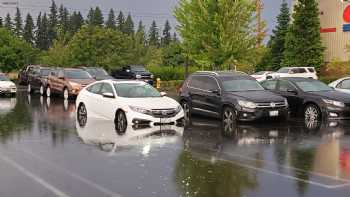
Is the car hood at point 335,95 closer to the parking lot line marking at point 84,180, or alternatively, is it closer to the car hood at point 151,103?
the car hood at point 151,103

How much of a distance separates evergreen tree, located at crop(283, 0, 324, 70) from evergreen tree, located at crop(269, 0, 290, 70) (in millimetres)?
4111

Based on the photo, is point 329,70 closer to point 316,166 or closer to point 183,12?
point 183,12

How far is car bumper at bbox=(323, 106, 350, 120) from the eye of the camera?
16.4 metres

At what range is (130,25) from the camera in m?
166

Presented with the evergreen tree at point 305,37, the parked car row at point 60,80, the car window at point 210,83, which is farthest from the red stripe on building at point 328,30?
the car window at point 210,83

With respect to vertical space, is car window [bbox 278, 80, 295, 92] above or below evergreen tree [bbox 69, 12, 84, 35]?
below

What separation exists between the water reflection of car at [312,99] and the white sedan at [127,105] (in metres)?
4.59

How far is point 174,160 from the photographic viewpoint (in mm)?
9906

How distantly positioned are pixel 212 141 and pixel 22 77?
112 ft

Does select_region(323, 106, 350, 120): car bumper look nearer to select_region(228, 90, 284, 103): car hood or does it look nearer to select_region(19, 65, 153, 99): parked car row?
select_region(228, 90, 284, 103): car hood

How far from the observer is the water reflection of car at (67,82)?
26.4 meters

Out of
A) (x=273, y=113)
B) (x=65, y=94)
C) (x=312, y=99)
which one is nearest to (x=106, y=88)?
(x=273, y=113)

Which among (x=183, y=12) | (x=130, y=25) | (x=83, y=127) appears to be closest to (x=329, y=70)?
(x=183, y=12)

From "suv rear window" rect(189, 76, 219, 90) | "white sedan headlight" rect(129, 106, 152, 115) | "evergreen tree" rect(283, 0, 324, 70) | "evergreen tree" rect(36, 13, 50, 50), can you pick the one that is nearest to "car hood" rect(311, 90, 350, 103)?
"suv rear window" rect(189, 76, 219, 90)
